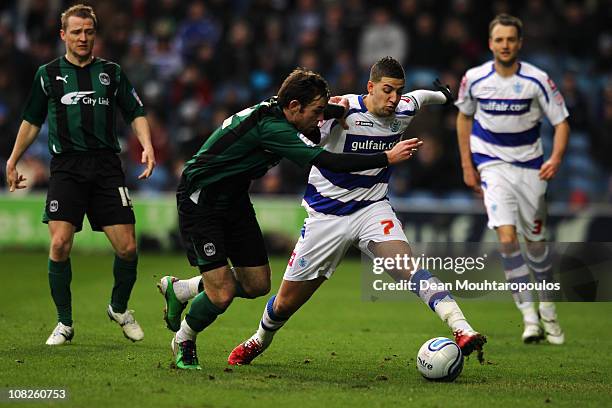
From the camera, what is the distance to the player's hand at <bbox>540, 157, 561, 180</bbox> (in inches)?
362

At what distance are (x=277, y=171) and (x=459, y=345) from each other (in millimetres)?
10164

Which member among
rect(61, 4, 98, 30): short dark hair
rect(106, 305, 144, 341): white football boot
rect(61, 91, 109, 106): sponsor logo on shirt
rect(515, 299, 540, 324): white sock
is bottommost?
rect(515, 299, 540, 324): white sock

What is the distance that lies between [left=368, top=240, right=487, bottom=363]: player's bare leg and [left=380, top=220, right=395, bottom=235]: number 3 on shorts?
3.6 inches

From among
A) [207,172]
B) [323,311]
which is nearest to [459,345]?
[207,172]

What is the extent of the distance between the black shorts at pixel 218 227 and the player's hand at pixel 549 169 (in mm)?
3066

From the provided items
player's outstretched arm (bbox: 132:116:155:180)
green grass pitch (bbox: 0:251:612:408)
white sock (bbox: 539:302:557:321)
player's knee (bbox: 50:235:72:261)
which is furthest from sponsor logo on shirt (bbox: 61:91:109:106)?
white sock (bbox: 539:302:557:321)

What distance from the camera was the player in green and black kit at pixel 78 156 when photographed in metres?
8.37

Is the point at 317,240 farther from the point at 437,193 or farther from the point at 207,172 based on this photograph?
the point at 437,193

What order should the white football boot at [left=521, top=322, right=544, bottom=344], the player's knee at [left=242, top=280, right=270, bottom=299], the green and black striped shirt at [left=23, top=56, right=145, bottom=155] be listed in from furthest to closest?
the white football boot at [left=521, top=322, right=544, bottom=344], the green and black striped shirt at [left=23, top=56, right=145, bottom=155], the player's knee at [left=242, top=280, right=270, bottom=299]

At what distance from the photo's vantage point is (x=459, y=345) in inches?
270

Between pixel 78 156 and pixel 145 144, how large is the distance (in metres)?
0.54

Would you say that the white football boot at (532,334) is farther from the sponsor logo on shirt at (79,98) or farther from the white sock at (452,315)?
the sponsor logo on shirt at (79,98)

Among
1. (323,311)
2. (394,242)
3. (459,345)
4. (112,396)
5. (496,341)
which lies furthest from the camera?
(323,311)

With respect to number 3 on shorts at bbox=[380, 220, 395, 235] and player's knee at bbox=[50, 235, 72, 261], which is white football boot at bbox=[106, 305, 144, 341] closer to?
player's knee at bbox=[50, 235, 72, 261]
